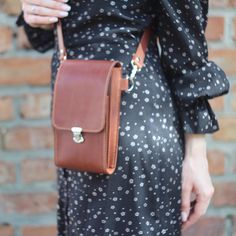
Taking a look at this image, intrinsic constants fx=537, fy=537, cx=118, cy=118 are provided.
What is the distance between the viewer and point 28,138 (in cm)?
142

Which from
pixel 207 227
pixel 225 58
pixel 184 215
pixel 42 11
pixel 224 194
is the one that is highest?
pixel 42 11

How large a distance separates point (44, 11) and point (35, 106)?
519mm

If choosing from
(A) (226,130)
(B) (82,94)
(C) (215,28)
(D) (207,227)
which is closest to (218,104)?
(A) (226,130)

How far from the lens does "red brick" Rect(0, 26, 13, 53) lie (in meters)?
1.36

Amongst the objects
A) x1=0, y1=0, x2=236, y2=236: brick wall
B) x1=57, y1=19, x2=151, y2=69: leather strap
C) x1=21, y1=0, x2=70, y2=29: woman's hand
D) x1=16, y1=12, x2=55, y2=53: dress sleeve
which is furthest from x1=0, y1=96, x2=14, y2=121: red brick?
x1=57, y1=19, x2=151, y2=69: leather strap

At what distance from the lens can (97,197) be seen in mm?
837

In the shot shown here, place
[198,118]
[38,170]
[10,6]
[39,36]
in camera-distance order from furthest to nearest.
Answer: [38,170], [10,6], [39,36], [198,118]

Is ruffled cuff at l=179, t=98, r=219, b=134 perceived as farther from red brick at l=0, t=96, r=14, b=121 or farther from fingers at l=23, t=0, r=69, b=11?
red brick at l=0, t=96, r=14, b=121

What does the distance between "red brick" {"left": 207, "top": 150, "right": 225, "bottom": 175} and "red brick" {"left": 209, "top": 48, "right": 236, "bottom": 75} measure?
0.72 feet

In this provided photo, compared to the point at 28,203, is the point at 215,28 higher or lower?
higher

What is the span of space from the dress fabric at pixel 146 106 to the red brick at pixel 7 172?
566 mm

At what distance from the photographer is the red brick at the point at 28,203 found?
1.47m

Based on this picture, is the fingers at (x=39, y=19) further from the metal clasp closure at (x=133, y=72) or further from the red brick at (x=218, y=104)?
the red brick at (x=218, y=104)

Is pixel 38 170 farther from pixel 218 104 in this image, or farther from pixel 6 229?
pixel 218 104
